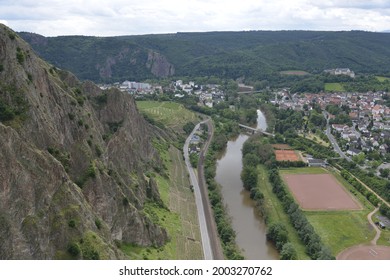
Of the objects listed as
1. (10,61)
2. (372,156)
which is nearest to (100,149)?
(10,61)

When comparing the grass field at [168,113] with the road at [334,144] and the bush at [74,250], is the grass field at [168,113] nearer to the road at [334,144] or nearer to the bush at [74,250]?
the road at [334,144]

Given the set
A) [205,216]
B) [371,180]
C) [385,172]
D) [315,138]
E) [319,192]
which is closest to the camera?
[205,216]

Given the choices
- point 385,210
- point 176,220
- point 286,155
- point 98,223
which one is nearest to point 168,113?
point 286,155

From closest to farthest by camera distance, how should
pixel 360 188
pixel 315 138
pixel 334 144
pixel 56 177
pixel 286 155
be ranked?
pixel 56 177, pixel 360 188, pixel 286 155, pixel 334 144, pixel 315 138

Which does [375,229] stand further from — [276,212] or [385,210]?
[276,212]

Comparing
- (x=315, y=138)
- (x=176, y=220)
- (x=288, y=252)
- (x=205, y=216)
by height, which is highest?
(x=176, y=220)

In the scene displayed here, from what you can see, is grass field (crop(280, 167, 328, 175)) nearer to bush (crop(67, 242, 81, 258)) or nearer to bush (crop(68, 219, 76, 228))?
bush (crop(68, 219, 76, 228))
